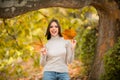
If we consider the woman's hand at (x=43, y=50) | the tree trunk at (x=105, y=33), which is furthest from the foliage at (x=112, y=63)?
the woman's hand at (x=43, y=50)

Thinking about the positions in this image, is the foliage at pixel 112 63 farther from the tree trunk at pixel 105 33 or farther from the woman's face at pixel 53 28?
the woman's face at pixel 53 28

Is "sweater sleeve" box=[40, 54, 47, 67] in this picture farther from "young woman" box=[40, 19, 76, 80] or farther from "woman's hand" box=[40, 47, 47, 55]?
"woman's hand" box=[40, 47, 47, 55]

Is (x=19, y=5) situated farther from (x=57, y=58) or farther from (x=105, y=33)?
(x=105, y=33)

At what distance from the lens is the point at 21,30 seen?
8328 millimetres

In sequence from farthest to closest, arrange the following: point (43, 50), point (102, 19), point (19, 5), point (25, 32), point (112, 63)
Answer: point (102, 19) < point (112, 63) < point (25, 32) < point (19, 5) < point (43, 50)

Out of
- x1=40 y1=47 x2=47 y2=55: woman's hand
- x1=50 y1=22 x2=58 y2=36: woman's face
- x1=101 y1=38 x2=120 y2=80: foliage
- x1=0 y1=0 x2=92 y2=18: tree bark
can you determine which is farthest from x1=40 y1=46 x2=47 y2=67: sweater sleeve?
x1=101 y1=38 x2=120 y2=80: foliage

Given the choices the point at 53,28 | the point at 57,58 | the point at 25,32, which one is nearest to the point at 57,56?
the point at 57,58

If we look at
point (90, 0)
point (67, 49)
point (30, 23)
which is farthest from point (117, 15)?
point (67, 49)

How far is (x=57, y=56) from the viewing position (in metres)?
6.64

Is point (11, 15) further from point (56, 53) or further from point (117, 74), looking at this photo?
point (117, 74)

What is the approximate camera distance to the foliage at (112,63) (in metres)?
8.46

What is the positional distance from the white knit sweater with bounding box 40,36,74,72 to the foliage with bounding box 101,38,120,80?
196cm

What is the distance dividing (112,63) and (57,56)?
7.15 feet

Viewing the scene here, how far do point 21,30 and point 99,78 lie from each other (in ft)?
7.48
